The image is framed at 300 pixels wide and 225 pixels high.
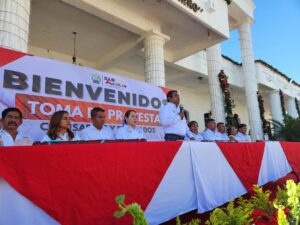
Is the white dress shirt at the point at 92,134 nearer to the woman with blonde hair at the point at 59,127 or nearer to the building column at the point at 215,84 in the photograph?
the woman with blonde hair at the point at 59,127

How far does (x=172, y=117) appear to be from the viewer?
Result: 3.66 meters

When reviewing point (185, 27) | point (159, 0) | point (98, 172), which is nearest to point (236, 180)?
point (98, 172)

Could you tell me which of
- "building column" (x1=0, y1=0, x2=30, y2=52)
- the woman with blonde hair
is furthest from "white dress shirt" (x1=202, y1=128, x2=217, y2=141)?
"building column" (x1=0, y1=0, x2=30, y2=52)

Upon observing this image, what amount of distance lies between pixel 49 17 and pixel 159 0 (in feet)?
8.70

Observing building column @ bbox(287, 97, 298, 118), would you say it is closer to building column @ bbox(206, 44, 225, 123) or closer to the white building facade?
the white building facade

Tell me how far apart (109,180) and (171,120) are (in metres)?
2.12

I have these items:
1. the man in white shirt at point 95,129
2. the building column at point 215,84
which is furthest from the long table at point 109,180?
the building column at point 215,84

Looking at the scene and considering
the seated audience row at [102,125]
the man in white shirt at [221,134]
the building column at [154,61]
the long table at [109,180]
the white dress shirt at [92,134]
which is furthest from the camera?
the building column at [154,61]

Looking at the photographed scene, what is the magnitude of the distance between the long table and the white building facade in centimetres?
305

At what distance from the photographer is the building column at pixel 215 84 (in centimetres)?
956

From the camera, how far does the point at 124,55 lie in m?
7.82

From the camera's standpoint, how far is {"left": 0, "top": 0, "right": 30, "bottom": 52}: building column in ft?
12.4

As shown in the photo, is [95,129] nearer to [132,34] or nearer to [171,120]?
[171,120]

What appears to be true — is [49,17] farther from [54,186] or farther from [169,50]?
[54,186]
